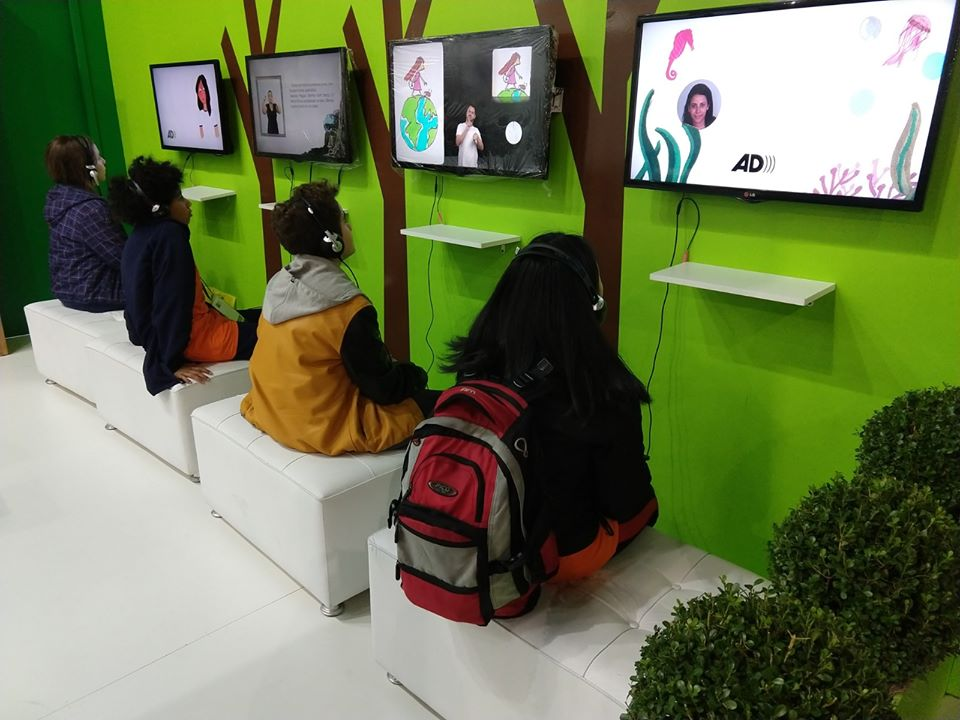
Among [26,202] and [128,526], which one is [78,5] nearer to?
[26,202]

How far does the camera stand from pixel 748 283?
192 centimetres

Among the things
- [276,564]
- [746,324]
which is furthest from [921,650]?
[276,564]

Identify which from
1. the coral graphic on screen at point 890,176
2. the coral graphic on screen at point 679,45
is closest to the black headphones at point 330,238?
the coral graphic on screen at point 679,45

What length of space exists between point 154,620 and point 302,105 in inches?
87.6

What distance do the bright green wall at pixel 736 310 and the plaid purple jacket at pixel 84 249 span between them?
4.49ft

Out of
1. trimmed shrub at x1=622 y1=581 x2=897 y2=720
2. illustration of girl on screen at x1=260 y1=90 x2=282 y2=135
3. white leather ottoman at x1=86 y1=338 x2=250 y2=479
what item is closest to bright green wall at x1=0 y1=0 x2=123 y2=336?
white leather ottoman at x1=86 y1=338 x2=250 y2=479

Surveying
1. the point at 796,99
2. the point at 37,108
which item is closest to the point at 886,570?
the point at 796,99

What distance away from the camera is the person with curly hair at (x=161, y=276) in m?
2.72

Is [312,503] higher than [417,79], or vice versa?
[417,79]

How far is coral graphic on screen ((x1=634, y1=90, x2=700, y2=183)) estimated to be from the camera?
1.97 metres

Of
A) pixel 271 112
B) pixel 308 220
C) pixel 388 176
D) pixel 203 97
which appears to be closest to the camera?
pixel 308 220

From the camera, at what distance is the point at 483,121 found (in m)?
2.47

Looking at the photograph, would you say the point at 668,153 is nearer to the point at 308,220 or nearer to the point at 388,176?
the point at 308,220

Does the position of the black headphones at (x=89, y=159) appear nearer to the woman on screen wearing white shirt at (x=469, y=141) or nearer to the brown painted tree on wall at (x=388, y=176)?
the brown painted tree on wall at (x=388, y=176)
